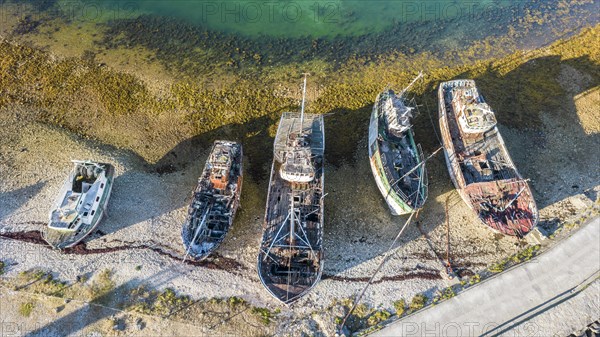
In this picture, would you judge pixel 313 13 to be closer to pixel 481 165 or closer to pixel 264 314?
pixel 481 165

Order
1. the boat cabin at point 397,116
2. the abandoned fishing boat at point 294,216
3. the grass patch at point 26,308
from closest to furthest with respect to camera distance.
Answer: the grass patch at point 26,308 → the abandoned fishing boat at point 294,216 → the boat cabin at point 397,116

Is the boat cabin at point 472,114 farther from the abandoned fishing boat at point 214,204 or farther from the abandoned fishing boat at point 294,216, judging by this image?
the abandoned fishing boat at point 214,204

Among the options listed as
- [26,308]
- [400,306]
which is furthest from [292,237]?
[26,308]

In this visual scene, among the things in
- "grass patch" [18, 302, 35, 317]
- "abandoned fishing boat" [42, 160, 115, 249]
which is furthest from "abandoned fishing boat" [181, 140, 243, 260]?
"grass patch" [18, 302, 35, 317]

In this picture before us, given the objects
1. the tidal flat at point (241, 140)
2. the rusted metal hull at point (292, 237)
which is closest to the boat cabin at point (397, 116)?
the tidal flat at point (241, 140)

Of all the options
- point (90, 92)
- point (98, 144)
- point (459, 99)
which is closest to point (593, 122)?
point (459, 99)
